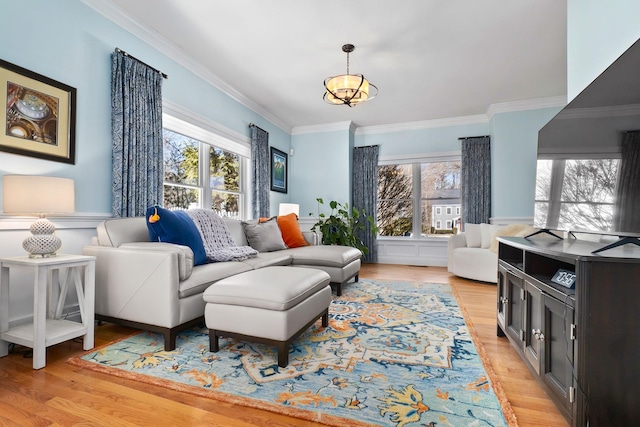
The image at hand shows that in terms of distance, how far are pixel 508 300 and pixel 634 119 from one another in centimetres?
116

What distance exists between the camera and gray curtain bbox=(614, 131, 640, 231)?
1235 mm

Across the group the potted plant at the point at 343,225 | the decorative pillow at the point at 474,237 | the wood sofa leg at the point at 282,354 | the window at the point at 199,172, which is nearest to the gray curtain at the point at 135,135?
the window at the point at 199,172

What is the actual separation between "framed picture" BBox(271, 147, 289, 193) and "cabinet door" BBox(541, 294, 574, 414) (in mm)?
4310

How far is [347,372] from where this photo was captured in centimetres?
164

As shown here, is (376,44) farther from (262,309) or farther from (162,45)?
(262,309)

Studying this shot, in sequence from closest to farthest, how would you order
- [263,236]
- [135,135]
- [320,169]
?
1. [135,135]
2. [263,236]
3. [320,169]

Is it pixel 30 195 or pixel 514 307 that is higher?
pixel 30 195

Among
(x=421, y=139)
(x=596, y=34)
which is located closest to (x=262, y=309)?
(x=596, y=34)

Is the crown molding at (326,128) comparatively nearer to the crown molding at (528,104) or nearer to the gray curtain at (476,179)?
the gray curtain at (476,179)

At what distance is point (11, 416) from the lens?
1272mm

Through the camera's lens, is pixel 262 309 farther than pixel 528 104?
No

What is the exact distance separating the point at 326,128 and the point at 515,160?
3.08 metres

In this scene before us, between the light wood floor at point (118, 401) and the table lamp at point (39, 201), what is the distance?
658mm

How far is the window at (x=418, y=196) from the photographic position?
5449 mm
